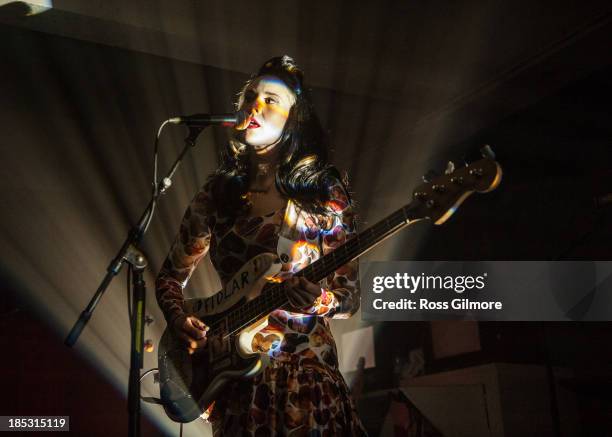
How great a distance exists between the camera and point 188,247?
1.63 metres

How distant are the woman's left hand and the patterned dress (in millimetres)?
29

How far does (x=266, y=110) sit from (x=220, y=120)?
14 centimetres

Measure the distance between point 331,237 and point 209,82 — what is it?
1465 millimetres

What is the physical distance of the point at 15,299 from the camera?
2568 millimetres

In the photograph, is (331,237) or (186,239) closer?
(331,237)

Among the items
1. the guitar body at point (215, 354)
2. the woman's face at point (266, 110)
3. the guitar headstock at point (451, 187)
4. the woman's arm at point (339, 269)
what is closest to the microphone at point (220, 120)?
the woman's face at point (266, 110)

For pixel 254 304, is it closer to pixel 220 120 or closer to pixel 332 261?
pixel 332 261

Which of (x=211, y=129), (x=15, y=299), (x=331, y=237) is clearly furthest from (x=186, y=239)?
(x=15, y=299)

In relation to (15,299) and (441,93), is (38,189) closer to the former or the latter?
(15,299)

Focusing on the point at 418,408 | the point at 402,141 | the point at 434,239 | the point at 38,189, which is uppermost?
the point at 402,141

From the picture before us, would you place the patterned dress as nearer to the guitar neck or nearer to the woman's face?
the guitar neck
